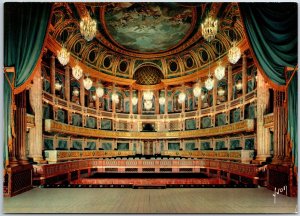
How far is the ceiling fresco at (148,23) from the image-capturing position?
7863 millimetres

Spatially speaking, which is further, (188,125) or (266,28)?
(188,125)

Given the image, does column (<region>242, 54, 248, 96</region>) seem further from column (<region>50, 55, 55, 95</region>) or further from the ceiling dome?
column (<region>50, 55, 55, 95</region>)

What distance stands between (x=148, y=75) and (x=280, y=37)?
1206 centimetres

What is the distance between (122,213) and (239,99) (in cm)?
916

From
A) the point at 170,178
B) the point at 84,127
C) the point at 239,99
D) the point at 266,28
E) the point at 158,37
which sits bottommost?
the point at 170,178

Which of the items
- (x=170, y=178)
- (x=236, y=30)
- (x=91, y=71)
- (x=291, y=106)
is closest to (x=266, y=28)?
(x=291, y=106)

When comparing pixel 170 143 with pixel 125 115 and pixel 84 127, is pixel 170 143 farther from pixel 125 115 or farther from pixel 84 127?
pixel 84 127

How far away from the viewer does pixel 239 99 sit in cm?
1320

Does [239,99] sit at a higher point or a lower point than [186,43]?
lower

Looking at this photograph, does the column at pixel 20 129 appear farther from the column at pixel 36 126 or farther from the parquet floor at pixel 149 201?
the column at pixel 36 126

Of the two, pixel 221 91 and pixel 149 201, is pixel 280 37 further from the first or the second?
pixel 221 91

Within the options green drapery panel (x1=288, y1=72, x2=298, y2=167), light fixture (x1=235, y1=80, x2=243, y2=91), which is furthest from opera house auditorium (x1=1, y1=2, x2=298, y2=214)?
light fixture (x1=235, y1=80, x2=243, y2=91)

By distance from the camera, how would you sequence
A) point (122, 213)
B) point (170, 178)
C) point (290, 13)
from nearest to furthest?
point (122, 213) < point (290, 13) < point (170, 178)

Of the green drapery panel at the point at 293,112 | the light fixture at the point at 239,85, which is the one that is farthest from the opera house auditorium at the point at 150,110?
the light fixture at the point at 239,85
